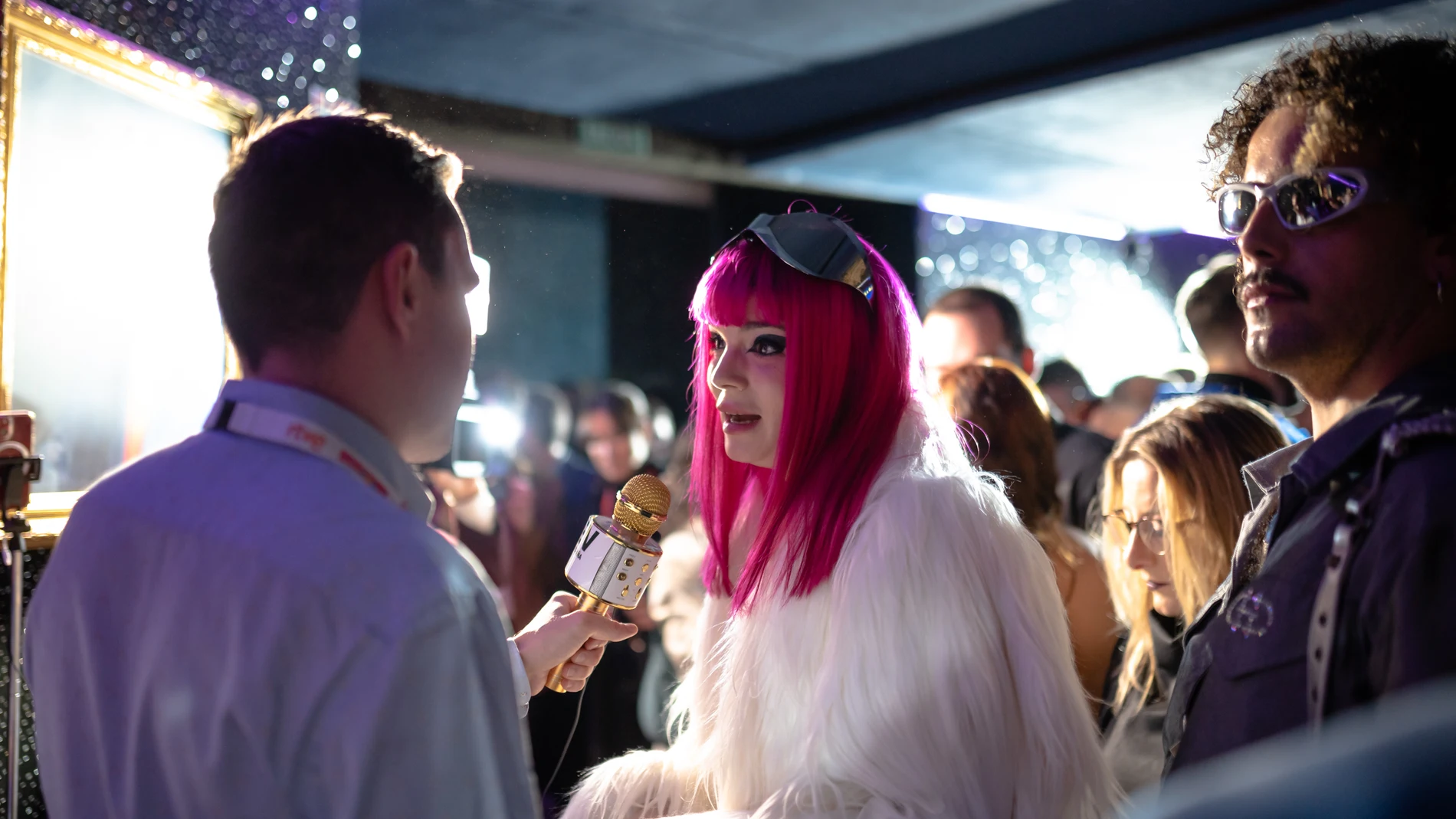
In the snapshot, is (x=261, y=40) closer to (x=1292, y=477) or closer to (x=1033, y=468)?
(x=1033, y=468)

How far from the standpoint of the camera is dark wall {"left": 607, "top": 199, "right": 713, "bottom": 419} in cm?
229

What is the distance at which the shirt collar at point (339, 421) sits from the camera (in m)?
1.11

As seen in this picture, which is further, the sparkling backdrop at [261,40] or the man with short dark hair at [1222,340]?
the man with short dark hair at [1222,340]

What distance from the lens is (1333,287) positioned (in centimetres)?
130

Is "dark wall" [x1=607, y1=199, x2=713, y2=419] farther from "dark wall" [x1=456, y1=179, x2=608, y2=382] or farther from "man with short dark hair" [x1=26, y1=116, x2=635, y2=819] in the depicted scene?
"man with short dark hair" [x1=26, y1=116, x2=635, y2=819]

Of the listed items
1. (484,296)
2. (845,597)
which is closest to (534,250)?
(484,296)

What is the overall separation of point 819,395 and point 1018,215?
26.3 feet

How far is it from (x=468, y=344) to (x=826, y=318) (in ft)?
2.29

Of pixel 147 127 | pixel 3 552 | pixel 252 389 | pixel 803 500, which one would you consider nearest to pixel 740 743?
pixel 803 500

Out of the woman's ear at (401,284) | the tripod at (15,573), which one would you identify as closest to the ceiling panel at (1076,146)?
the woman's ear at (401,284)

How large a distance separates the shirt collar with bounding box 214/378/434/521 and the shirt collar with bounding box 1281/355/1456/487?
0.98m

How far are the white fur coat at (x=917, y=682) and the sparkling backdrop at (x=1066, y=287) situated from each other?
7.85m

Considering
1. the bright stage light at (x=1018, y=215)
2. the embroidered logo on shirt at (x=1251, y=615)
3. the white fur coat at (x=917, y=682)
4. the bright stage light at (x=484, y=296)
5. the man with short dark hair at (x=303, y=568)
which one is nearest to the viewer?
the man with short dark hair at (x=303, y=568)

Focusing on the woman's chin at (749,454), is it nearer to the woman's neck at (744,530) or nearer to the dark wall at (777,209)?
the woman's neck at (744,530)
